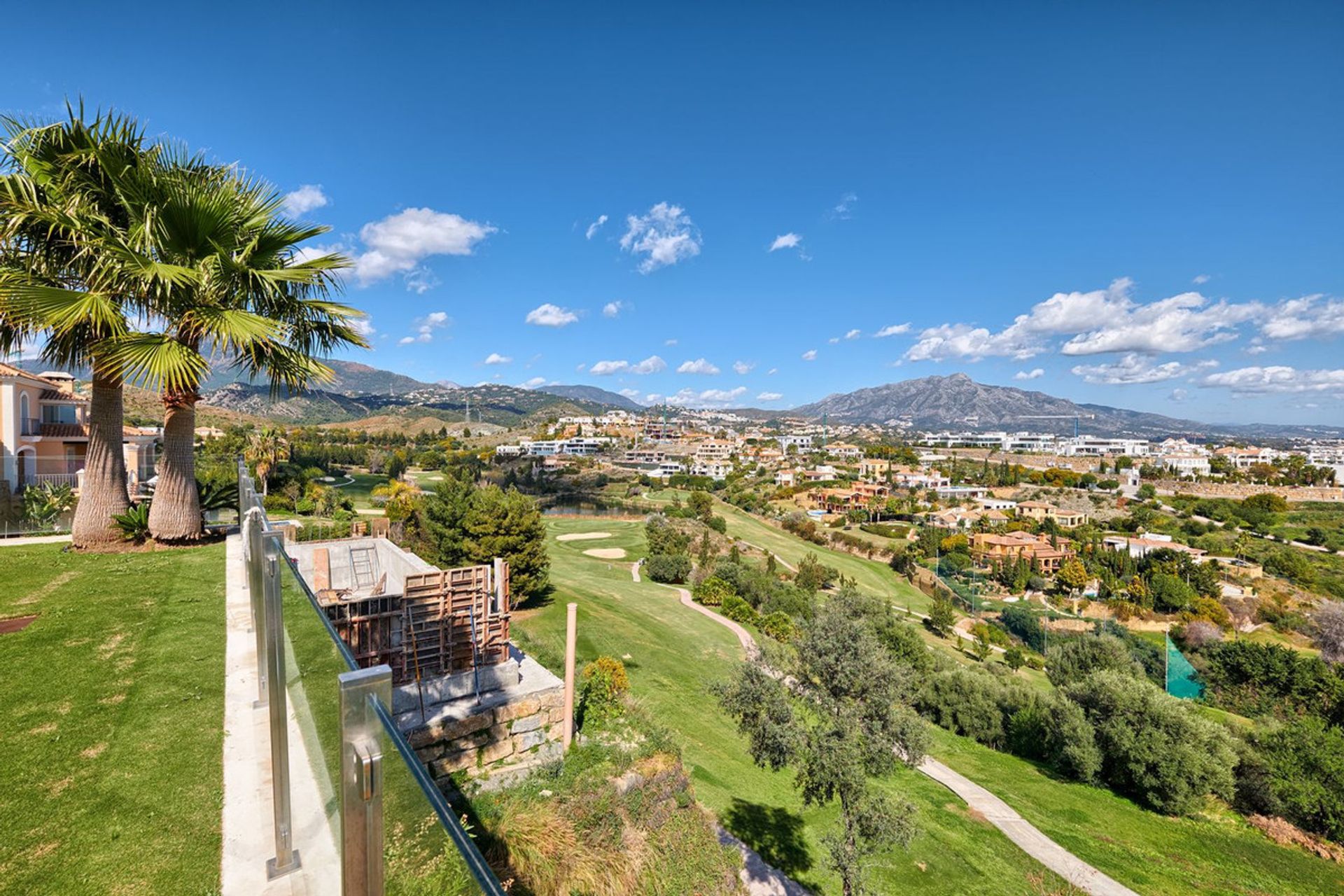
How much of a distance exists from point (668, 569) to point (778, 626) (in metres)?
12.1

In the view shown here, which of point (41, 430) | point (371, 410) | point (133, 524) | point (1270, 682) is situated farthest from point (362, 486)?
point (371, 410)

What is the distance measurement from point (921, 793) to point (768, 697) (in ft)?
24.2

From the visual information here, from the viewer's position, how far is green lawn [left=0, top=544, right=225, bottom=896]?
2.64 meters

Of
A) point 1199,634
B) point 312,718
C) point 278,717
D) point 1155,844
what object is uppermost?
point 312,718

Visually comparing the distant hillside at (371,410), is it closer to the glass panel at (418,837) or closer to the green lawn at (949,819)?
the green lawn at (949,819)

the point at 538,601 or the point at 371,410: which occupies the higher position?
the point at 371,410

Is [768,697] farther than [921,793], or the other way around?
[921,793]

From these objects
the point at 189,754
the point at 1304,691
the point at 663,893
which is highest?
the point at 189,754

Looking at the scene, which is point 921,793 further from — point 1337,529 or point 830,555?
point 1337,529

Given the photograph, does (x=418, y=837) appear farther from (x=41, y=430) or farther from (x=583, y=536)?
(x=583, y=536)

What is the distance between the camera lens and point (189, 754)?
352 centimetres

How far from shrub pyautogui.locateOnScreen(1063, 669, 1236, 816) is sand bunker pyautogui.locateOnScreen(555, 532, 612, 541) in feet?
117

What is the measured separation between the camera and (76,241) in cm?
612

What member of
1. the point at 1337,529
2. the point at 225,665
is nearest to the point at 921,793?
the point at 225,665
